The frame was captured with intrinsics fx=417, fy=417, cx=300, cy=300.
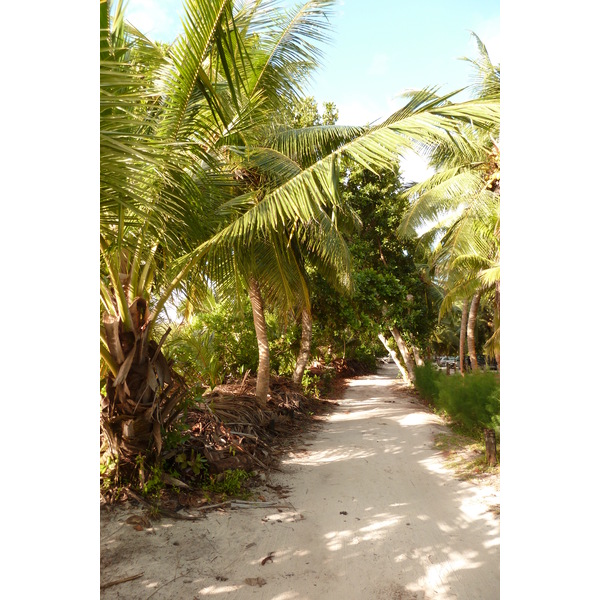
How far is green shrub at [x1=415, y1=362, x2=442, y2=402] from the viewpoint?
396 inches

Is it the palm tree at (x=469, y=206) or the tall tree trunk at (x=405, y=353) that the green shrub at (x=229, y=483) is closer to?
the palm tree at (x=469, y=206)

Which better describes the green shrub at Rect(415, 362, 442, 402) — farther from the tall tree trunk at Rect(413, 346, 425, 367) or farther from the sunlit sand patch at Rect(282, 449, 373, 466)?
the sunlit sand patch at Rect(282, 449, 373, 466)

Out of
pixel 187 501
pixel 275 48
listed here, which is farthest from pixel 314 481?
pixel 275 48

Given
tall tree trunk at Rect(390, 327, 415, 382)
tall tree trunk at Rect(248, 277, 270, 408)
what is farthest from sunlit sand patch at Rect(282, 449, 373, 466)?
tall tree trunk at Rect(390, 327, 415, 382)

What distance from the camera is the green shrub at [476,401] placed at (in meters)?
5.31

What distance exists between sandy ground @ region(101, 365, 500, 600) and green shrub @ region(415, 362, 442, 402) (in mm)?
5159

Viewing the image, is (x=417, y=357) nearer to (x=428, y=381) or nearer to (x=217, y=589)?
(x=428, y=381)

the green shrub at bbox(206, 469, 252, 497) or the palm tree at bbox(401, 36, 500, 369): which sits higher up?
the palm tree at bbox(401, 36, 500, 369)

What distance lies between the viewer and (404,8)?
2570 millimetres

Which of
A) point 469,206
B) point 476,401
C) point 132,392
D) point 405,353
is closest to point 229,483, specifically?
point 132,392

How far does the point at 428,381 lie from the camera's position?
10.9 meters

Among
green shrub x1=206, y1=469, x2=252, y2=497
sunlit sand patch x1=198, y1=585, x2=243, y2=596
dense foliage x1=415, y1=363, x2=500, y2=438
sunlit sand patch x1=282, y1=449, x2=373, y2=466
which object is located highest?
dense foliage x1=415, y1=363, x2=500, y2=438
